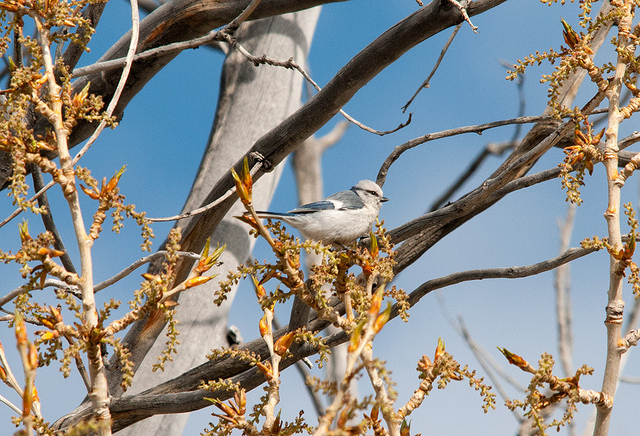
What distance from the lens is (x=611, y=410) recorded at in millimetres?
1164

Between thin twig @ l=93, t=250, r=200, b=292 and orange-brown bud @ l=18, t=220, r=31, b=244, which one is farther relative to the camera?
thin twig @ l=93, t=250, r=200, b=292

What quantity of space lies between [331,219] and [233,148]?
103cm

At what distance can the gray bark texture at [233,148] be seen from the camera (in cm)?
327

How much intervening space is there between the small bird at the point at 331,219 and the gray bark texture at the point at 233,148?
60 cm

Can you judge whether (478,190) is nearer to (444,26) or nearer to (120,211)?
(444,26)

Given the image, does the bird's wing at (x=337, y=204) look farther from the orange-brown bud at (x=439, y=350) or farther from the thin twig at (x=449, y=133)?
the orange-brown bud at (x=439, y=350)

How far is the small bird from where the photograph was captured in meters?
2.91

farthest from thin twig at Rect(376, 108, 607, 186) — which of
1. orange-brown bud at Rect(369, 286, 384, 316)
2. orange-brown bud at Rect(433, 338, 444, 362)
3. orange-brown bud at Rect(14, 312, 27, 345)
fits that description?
orange-brown bud at Rect(14, 312, 27, 345)

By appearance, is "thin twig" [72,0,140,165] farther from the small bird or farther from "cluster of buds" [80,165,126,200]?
the small bird

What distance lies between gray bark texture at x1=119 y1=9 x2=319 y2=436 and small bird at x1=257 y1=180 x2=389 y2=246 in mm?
598

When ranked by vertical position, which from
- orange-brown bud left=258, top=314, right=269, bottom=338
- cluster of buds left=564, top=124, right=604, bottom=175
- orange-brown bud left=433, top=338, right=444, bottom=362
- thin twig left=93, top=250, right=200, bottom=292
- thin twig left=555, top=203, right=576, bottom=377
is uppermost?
thin twig left=555, top=203, right=576, bottom=377

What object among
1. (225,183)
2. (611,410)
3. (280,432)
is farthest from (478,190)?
(280,432)

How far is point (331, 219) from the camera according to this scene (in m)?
2.93

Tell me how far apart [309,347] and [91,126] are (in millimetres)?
1771
